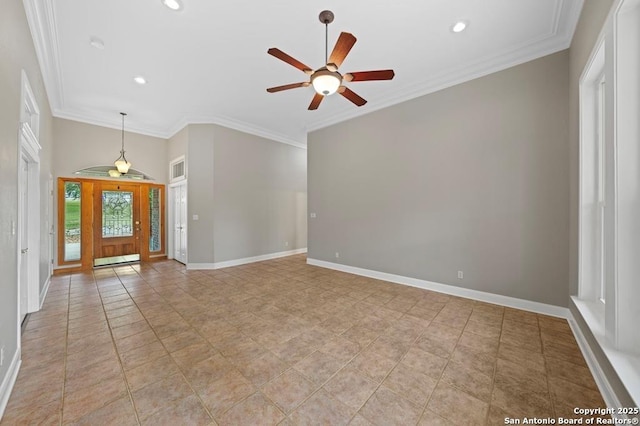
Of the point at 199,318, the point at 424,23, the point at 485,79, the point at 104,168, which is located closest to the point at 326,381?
the point at 199,318

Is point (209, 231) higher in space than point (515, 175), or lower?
lower

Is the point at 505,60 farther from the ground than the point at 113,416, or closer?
farther from the ground

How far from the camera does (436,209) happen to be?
3.93 meters

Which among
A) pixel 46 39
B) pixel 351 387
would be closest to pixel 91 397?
pixel 351 387

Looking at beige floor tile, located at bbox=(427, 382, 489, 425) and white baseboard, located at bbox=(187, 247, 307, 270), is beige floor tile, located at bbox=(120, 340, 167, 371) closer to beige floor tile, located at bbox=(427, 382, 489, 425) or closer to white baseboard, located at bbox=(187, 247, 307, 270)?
beige floor tile, located at bbox=(427, 382, 489, 425)

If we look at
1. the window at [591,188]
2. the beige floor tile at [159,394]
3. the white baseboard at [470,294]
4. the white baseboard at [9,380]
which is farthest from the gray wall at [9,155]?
the window at [591,188]

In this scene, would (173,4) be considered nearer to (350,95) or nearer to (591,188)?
(350,95)

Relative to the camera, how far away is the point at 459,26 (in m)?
2.80

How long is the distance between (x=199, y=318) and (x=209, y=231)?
9.40 ft

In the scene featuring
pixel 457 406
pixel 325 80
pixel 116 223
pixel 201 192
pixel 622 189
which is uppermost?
pixel 325 80

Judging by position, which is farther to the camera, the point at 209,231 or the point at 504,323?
the point at 209,231

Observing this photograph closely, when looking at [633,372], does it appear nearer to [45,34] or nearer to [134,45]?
[134,45]

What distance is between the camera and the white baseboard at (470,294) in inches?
118

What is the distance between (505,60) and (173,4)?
13.6ft
